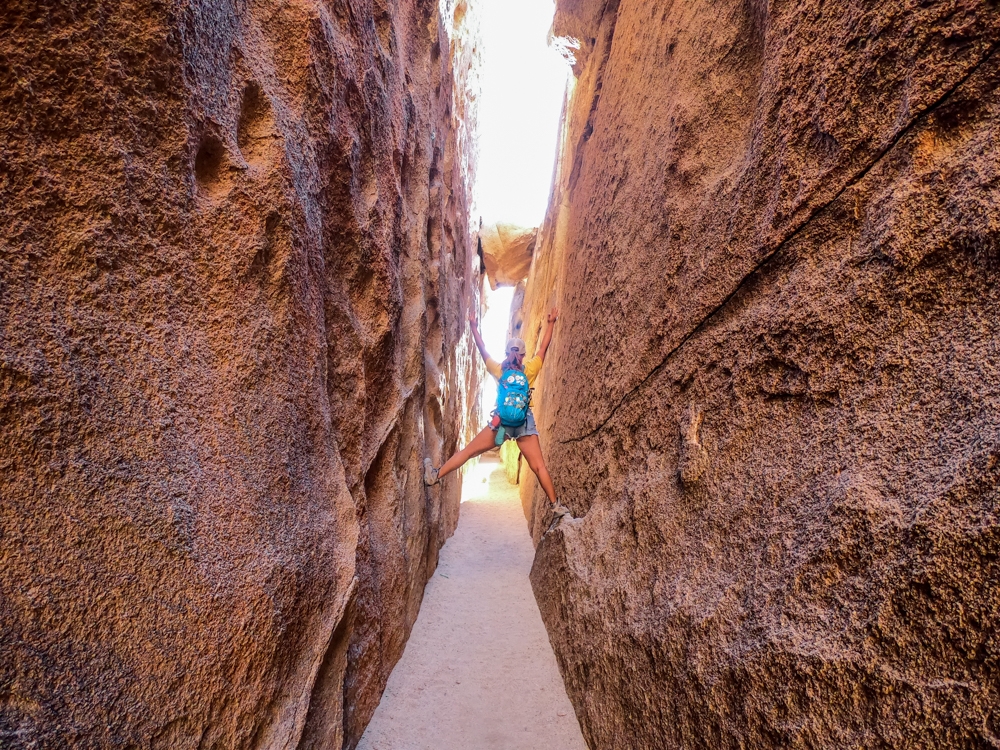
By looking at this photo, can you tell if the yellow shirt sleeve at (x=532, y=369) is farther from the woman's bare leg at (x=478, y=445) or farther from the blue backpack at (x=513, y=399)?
the woman's bare leg at (x=478, y=445)

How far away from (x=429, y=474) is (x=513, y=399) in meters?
1.03

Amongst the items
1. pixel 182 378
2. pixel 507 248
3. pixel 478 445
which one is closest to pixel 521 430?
pixel 478 445

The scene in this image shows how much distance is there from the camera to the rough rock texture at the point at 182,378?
38.5 inches

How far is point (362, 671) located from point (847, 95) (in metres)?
2.91

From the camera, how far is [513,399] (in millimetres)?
4191

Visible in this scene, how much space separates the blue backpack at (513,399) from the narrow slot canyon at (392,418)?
1673 millimetres

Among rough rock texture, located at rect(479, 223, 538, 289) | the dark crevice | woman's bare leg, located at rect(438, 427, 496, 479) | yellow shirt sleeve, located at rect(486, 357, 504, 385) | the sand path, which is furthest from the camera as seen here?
rough rock texture, located at rect(479, 223, 538, 289)

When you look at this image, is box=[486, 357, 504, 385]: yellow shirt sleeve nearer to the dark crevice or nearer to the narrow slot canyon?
the narrow slot canyon

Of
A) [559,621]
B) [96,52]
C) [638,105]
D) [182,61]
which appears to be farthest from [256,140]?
[559,621]

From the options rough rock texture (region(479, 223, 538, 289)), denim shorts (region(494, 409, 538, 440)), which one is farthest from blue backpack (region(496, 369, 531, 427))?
rough rock texture (region(479, 223, 538, 289))

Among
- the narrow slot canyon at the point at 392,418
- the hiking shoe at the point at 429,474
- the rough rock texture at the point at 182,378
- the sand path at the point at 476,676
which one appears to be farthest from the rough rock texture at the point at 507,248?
the rough rock texture at the point at 182,378

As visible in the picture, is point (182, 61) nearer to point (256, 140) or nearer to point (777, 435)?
point (256, 140)

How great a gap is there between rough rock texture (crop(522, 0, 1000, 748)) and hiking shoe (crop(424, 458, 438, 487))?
1.68 metres

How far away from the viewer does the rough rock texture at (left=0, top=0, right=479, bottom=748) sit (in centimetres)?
98
